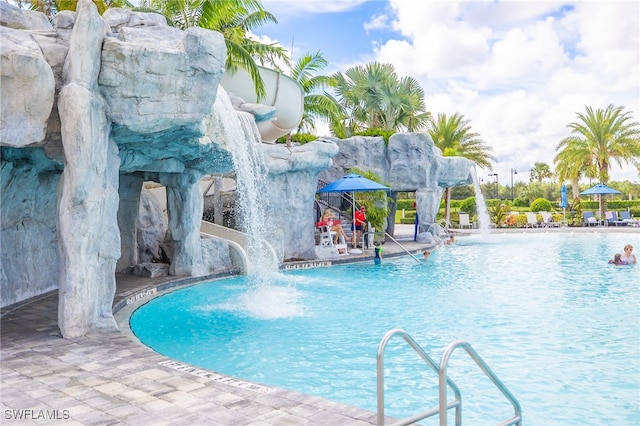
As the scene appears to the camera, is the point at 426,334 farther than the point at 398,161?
No

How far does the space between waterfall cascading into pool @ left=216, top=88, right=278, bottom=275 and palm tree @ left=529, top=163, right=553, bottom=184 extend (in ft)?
245

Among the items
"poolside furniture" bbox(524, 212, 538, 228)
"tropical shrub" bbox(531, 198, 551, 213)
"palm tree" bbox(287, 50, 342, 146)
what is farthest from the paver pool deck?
"tropical shrub" bbox(531, 198, 551, 213)

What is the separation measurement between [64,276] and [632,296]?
10.5 metres

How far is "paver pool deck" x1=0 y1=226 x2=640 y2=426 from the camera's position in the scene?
3982 millimetres

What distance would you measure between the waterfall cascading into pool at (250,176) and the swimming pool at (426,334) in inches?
38.4

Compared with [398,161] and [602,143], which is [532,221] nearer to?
[602,143]

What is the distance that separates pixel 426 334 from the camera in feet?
25.5

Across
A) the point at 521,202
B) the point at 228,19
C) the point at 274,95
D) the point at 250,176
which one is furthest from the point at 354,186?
the point at 521,202

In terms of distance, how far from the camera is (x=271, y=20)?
19.5 m

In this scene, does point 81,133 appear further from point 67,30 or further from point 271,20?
point 271,20

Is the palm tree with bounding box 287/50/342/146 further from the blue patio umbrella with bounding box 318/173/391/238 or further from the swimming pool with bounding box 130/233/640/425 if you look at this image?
the swimming pool with bounding box 130/233/640/425

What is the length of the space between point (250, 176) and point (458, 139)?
85.9 feet

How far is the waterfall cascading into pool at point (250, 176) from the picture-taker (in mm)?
10742

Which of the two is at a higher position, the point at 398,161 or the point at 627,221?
the point at 398,161
